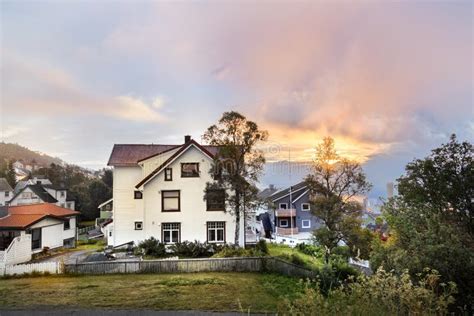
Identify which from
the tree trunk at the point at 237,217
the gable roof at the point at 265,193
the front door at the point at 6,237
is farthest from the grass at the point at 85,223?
the gable roof at the point at 265,193

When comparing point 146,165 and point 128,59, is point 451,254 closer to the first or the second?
point 128,59

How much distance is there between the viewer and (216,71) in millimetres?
6504

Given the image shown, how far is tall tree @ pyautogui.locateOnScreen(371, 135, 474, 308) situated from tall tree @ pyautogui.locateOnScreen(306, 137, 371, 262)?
12.9 ft

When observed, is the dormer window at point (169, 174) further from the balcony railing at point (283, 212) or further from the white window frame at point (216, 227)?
the balcony railing at point (283, 212)

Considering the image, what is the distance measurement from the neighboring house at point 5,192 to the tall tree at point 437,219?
646 cm

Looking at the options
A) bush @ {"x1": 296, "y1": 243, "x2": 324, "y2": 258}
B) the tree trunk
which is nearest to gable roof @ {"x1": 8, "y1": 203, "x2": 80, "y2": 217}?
the tree trunk

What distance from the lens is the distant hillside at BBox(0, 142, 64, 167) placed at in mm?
5570

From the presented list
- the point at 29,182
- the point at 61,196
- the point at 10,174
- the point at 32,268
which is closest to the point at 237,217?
the point at 61,196

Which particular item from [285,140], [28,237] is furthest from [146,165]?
[285,140]

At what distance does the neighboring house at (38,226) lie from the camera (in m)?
6.87

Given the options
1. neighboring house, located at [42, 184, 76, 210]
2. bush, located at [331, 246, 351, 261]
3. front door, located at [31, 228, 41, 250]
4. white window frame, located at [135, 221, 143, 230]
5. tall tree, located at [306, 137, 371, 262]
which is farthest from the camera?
white window frame, located at [135, 221, 143, 230]

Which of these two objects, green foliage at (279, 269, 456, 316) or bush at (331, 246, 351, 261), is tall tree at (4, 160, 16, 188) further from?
bush at (331, 246, 351, 261)

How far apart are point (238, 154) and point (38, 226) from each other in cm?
519

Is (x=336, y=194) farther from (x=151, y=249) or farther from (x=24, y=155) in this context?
(x=24, y=155)
